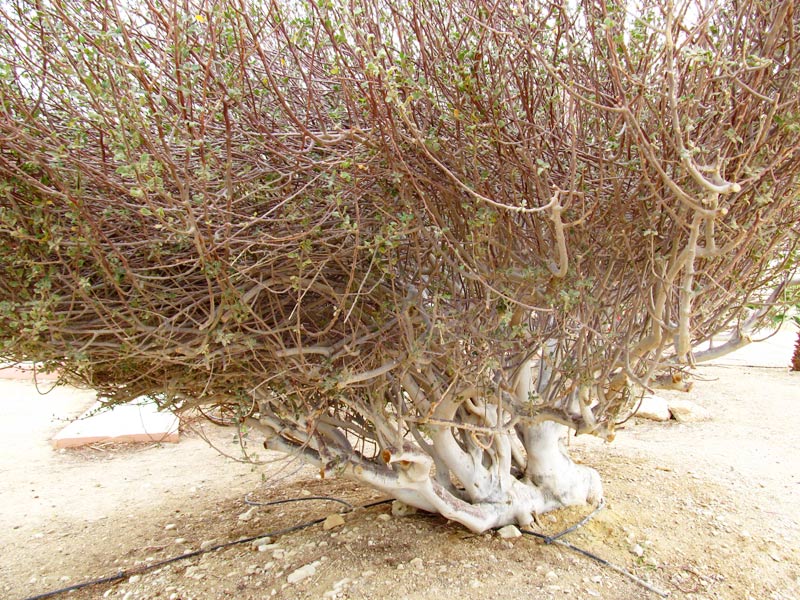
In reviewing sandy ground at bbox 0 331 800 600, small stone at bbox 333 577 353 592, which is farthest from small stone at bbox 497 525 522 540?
small stone at bbox 333 577 353 592

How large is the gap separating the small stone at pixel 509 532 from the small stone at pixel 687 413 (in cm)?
461

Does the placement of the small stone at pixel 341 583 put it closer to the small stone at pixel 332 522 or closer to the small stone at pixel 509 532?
the small stone at pixel 332 522

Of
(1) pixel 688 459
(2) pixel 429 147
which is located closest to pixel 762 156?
(2) pixel 429 147

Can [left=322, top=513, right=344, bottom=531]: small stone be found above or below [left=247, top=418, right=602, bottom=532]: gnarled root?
below

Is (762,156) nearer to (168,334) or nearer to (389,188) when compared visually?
(389,188)

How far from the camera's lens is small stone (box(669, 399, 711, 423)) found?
7.82 meters

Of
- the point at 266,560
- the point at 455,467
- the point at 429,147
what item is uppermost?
the point at 429,147

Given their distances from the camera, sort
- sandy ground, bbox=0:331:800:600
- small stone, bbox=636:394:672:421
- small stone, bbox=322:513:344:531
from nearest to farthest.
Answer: sandy ground, bbox=0:331:800:600, small stone, bbox=322:513:344:531, small stone, bbox=636:394:672:421

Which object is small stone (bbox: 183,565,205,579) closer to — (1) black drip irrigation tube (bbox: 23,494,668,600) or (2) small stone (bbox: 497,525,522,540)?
(1) black drip irrigation tube (bbox: 23,494,668,600)

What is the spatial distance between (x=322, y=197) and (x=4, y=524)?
4.63 metres

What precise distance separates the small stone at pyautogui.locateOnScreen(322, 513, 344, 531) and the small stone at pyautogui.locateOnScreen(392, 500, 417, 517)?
38 centimetres

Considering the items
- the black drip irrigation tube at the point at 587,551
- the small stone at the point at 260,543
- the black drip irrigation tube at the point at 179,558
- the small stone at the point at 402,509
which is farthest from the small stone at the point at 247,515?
the black drip irrigation tube at the point at 587,551

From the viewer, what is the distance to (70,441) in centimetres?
766


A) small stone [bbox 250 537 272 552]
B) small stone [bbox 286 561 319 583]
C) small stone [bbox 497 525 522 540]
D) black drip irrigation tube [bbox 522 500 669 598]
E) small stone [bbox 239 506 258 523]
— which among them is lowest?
black drip irrigation tube [bbox 522 500 669 598]
